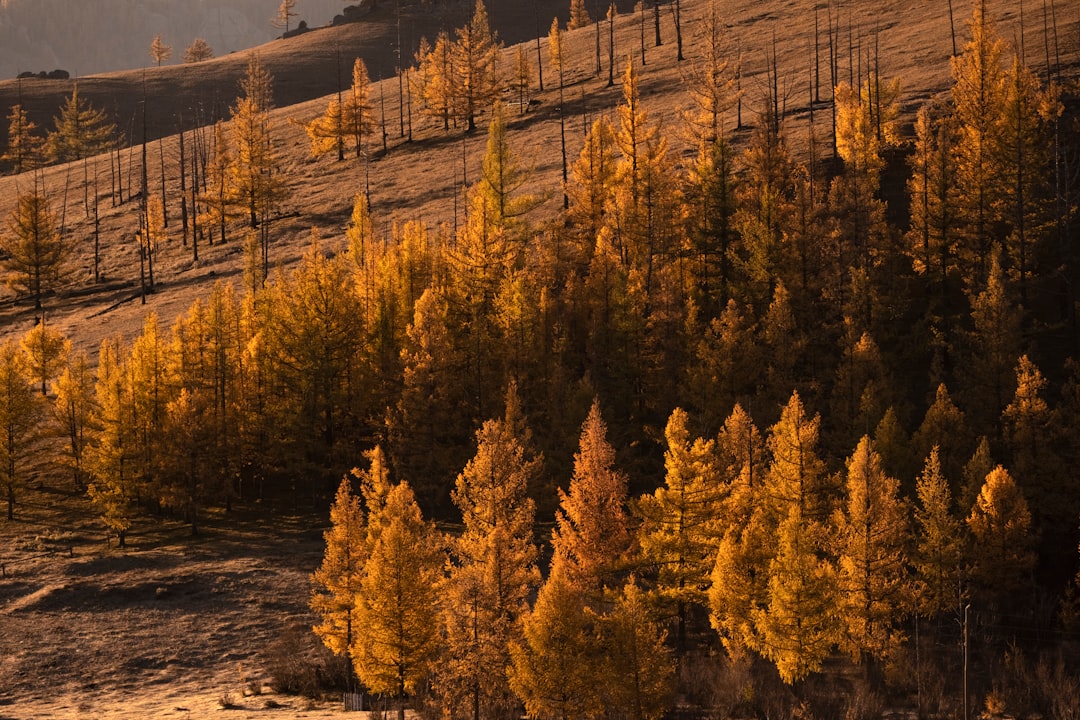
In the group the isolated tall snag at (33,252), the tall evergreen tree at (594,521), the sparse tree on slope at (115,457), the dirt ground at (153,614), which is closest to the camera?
the dirt ground at (153,614)

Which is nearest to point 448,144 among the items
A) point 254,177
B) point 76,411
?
point 254,177

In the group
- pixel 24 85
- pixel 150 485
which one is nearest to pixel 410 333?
pixel 150 485

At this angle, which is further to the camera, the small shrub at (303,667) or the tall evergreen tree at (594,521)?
the tall evergreen tree at (594,521)

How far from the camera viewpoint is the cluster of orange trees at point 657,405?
128 feet

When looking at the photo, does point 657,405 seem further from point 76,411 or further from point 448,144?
point 448,144

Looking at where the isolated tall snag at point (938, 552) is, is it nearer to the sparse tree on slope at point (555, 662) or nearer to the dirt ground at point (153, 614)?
the sparse tree on slope at point (555, 662)

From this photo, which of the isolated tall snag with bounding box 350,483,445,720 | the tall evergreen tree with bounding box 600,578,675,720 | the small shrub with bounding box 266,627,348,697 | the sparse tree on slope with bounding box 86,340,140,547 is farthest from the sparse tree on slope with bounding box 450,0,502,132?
the tall evergreen tree with bounding box 600,578,675,720

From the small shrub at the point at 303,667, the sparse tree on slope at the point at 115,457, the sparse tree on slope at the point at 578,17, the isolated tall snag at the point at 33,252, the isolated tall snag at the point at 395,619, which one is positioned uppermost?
the sparse tree on slope at the point at 578,17

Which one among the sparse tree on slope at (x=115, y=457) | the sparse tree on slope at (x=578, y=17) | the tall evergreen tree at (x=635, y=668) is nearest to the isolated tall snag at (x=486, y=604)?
the tall evergreen tree at (x=635, y=668)

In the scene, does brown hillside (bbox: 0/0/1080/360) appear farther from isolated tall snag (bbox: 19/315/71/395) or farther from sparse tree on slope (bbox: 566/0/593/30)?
sparse tree on slope (bbox: 566/0/593/30)

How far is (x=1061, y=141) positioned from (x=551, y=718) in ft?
184

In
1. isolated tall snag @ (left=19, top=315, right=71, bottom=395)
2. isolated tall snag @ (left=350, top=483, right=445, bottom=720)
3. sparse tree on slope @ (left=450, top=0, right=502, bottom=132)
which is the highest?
sparse tree on slope @ (left=450, top=0, right=502, bottom=132)

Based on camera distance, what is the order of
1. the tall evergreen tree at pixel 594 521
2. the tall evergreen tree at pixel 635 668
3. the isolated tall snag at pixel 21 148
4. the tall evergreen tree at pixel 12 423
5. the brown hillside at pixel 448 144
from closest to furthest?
the tall evergreen tree at pixel 635 668, the tall evergreen tree at pixel 594 521, the tall evergreen tree at pixel 12 423, the brown hillside at pixel 448 144, the isolated tall snag at pixel 21 148

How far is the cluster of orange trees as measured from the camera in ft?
128
